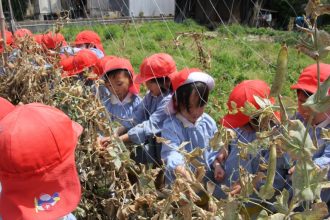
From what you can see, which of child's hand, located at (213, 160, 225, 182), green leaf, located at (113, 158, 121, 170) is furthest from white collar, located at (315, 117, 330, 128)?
green leaf, located at (113, 158, 121, 170)

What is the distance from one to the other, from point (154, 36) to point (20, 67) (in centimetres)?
635

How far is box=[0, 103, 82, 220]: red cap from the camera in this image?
0.93 meters

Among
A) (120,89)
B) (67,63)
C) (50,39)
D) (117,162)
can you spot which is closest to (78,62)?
(67,63)

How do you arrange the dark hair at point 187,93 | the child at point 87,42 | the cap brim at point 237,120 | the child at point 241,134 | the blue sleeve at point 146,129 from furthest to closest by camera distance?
the child at point 87,42, the blue sleeve at point 146,129, the dark hair at point 187,93, the cap brim at point 237,120, the child at point 241,134

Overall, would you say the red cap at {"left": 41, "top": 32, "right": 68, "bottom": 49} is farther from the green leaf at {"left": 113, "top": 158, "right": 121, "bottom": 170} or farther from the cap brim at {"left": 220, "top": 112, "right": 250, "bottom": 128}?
the green leaf at {"left": 113, "top": 158, "right": 121, "bottom": 170}

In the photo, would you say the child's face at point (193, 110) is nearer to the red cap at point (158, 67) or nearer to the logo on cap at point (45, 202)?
the red cap at point (158, 67)

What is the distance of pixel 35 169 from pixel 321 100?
65cm

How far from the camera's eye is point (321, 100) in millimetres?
498

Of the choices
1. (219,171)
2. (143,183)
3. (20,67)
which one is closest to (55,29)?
(20,67)

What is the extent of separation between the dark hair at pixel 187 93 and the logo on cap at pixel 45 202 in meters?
0.92

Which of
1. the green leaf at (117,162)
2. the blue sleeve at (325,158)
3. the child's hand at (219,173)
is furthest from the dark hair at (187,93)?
the green leaf at (117,162)

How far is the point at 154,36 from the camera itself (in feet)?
26.6

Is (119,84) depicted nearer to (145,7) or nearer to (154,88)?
(154,88)

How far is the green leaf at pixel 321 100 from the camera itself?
496 mm
